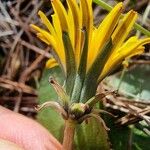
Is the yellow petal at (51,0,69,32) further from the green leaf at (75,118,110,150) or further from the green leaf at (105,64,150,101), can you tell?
the green leaf at (105,64,150,101)

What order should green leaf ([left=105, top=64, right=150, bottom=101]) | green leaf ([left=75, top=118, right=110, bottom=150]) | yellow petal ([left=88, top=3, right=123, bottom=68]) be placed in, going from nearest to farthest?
1. yellow petal ([left=88, top=3, right=123, bottom=68])
2. green leaf ([left=75, top=118, right=110, bottom=150])
3. green leaf ([left=105, top=64, right=150, bottom=101])

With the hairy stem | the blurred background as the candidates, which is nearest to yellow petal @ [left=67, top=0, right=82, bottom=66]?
the hairy stem

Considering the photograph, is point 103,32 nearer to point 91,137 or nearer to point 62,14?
point 62,14

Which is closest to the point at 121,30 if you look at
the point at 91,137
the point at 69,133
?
the point at 69,133

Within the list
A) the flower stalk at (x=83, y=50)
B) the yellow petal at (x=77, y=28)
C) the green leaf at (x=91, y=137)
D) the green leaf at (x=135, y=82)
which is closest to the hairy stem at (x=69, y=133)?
the flower stalk at (x=83, y=50)

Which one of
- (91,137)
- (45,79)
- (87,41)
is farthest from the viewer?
(45,79)

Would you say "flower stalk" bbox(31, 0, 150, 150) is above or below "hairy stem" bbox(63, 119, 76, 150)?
above

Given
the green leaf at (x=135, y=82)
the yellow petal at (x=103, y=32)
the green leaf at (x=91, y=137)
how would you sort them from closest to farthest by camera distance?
the yellow petal at (x=103, y=32) < the green leaf at (x=91, y=137) < the green leaf at (x=135, y=82)

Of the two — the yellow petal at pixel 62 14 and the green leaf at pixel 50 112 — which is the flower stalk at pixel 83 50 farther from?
the green leaf at pixel 50 112

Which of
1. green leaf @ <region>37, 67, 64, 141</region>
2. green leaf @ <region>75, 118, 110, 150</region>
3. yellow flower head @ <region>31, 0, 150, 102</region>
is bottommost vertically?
green leaf @ <region>75, 118, 110, 150</region>
